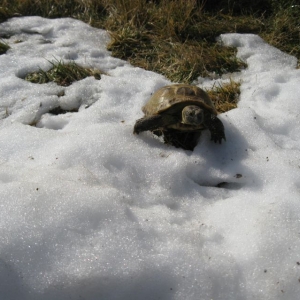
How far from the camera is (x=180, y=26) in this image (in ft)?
16.9

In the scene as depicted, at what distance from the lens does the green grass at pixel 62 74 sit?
4414 millimetres

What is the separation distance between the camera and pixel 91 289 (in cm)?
230

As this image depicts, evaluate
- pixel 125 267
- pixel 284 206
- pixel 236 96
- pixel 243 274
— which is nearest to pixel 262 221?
pixel 284 206

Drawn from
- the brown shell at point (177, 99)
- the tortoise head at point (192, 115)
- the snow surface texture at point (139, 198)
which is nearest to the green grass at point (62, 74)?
the snow surface texture at point (139, 198)

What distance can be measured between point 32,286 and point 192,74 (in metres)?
3.13

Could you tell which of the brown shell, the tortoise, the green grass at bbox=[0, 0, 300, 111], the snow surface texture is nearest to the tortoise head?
the tortoise

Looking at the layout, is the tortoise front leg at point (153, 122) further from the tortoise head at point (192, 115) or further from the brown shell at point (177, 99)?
the tortoise head at point (192, 115)

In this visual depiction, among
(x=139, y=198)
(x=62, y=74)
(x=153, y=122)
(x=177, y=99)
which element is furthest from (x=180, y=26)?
(x=139, y=198)

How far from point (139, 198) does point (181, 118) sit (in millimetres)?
910

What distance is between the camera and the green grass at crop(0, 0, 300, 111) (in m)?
4.66

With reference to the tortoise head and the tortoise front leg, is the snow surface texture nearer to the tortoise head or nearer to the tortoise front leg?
the tortoise front leg

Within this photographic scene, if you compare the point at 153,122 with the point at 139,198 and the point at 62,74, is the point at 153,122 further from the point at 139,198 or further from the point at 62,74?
the point at 62,74

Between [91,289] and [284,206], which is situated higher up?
[284,206]

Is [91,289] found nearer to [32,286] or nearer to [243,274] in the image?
[32,286]
